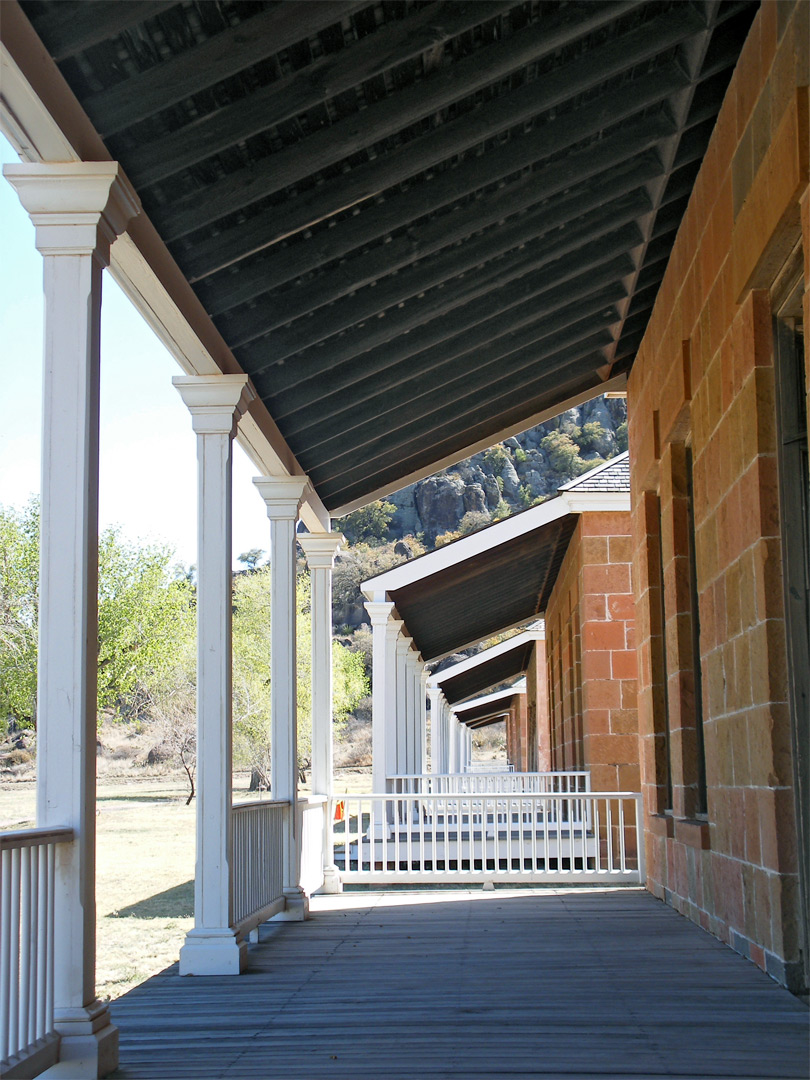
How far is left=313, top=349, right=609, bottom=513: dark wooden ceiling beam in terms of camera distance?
377 inches

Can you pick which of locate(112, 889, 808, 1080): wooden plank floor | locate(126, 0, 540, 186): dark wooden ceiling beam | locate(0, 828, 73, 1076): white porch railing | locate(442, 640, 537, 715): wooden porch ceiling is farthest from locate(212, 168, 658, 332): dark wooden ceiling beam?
locate(442, 640, 537, 715): wooden porch ceiling

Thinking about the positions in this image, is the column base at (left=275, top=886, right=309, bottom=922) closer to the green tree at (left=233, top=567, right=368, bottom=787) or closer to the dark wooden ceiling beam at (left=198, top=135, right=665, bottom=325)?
the dark wooden ceiling beam at (left=198, top=135, right=665, bottom=325)

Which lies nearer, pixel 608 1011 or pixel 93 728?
pixel 93 728

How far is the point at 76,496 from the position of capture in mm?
4051

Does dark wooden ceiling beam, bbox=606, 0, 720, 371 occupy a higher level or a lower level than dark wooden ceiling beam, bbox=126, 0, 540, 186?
higher

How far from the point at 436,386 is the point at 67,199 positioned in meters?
4.69

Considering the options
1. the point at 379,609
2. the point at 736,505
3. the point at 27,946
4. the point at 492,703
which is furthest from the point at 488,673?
the point at 27,946

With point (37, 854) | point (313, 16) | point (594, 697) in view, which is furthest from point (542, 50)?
point (594, 697)

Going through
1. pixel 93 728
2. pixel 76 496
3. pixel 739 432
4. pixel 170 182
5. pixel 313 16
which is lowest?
pixel 93 728

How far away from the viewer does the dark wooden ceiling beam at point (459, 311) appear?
285 inches

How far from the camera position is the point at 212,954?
6.09m

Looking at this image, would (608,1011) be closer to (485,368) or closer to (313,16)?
(313,16)

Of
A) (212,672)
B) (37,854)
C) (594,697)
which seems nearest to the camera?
(37,854)

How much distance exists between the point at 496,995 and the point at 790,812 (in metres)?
1.61
